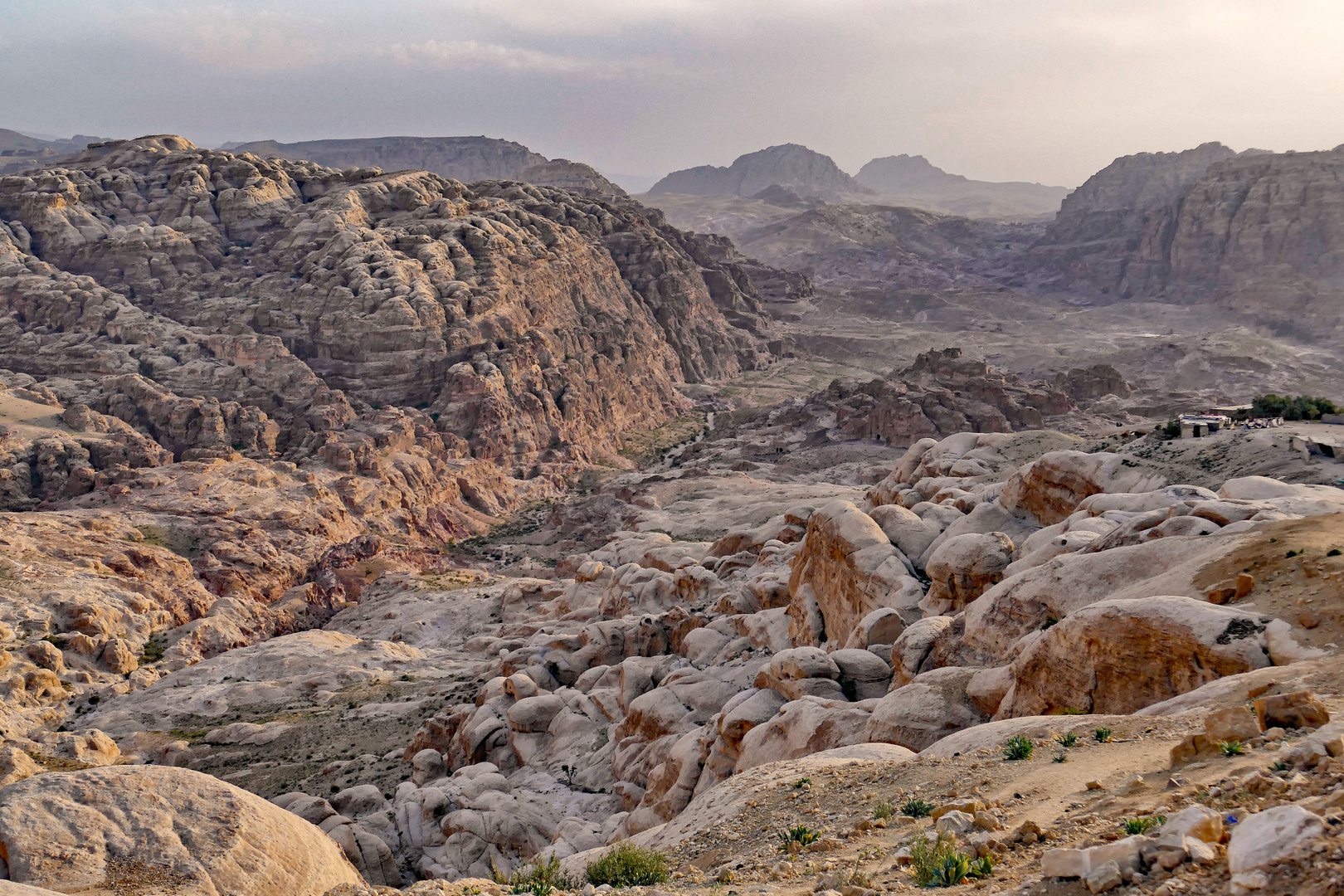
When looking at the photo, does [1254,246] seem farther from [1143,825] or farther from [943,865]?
[943,865]

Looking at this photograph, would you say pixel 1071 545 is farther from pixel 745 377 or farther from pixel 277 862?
pixel 745 377

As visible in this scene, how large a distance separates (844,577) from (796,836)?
60.2ft

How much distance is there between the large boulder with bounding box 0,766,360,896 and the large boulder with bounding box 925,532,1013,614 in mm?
16802

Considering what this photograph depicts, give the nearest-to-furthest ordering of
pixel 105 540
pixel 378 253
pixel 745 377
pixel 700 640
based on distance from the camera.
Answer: pixel 700 640
pixel 105 540
pixel 378 253
pixel 745 377

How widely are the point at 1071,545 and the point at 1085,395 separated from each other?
8265cm

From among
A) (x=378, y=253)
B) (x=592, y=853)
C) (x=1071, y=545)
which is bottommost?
(x=592, y=853)

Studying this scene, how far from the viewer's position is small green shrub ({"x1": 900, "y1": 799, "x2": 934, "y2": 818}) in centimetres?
1014

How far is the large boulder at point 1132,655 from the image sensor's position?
41.6 feet

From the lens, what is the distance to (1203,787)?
7.53 meters

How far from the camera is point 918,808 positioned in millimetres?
10281

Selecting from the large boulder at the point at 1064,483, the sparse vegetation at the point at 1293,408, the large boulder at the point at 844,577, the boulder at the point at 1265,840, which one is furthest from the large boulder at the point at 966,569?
the sparse vegetation at the point at 1293,408

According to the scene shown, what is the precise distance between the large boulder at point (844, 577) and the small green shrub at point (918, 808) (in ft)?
48.5

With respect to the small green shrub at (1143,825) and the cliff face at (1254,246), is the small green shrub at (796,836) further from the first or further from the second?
the cliff face at (1254,246)

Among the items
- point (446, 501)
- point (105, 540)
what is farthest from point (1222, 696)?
point (446, 501)
